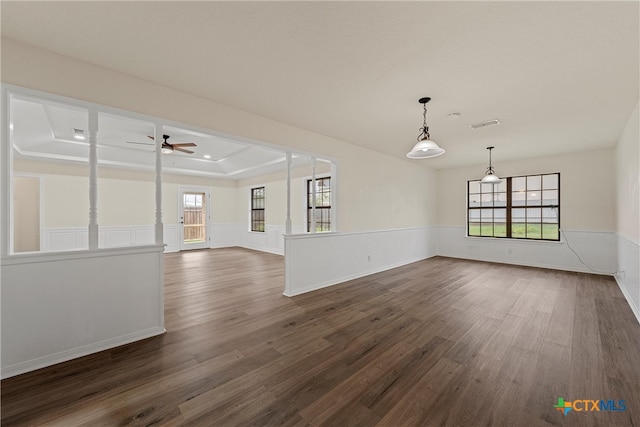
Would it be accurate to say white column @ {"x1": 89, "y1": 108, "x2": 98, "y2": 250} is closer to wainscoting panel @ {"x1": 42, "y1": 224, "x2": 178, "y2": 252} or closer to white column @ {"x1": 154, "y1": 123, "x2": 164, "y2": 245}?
white column @ {"x1": 154, "y1": 123, "x2": 164, "y2": 245}

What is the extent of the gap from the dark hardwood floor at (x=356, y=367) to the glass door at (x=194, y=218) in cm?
540

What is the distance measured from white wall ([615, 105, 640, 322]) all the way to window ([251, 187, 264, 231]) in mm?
8175

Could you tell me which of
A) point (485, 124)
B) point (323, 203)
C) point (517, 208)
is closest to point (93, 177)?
point (323, 203)

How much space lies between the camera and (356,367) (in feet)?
6.73

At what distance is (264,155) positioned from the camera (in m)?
6.63

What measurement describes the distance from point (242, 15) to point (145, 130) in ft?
13.9

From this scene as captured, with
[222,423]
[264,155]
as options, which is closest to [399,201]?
[264,155]

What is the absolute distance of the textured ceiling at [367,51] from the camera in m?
1.67

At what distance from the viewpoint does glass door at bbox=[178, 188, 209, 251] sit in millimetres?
8438

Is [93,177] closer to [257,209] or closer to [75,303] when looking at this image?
[75,303]

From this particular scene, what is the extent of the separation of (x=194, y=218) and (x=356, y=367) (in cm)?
846

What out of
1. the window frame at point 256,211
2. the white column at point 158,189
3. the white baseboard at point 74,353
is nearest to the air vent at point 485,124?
the white column at point 158,189

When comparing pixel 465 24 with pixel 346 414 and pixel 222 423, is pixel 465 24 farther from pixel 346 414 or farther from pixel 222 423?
pixel 222 423

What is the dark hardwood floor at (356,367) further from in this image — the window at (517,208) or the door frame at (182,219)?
the door frame at (182,219)
